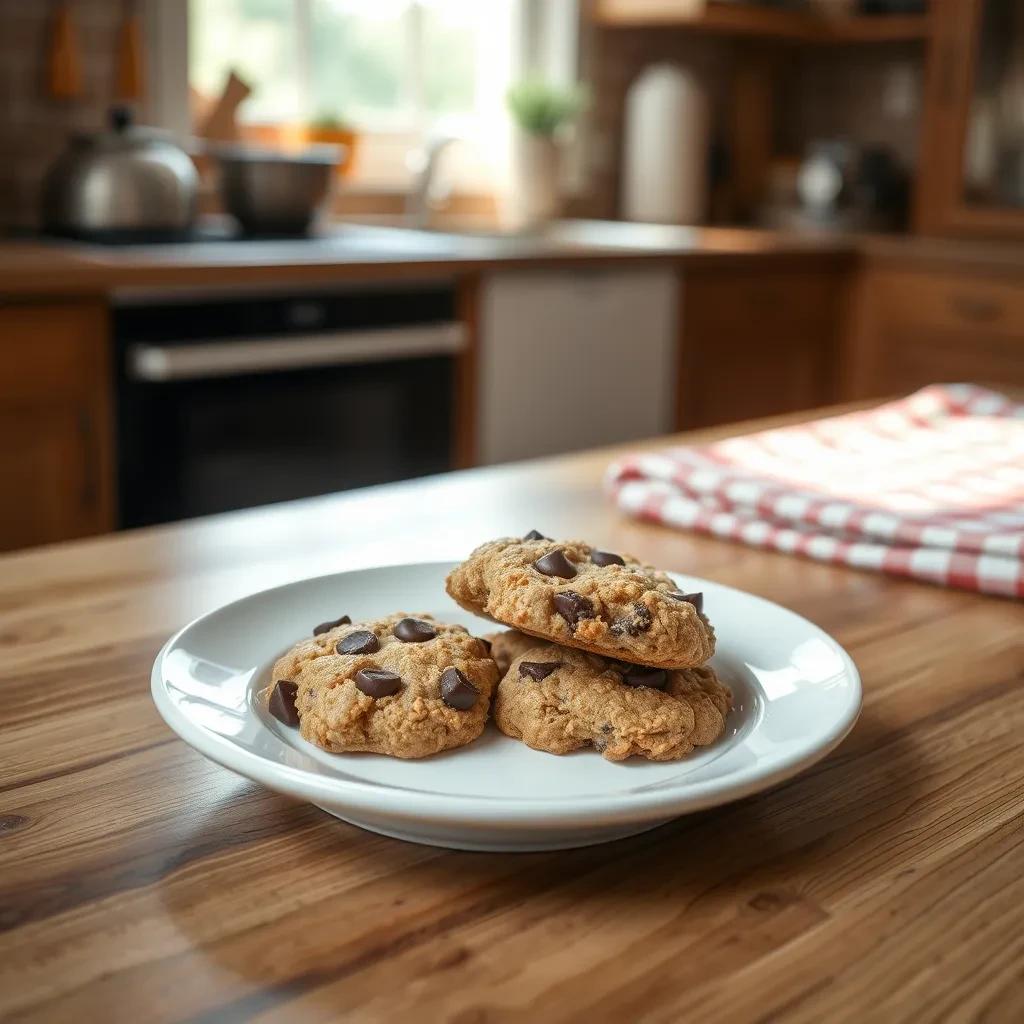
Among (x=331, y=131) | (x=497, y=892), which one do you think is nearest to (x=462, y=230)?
(x=331, y=131)

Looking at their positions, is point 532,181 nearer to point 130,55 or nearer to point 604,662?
point 130,55

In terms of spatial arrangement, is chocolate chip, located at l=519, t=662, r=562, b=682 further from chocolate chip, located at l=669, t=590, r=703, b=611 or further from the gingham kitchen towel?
the gingham kitchen towel

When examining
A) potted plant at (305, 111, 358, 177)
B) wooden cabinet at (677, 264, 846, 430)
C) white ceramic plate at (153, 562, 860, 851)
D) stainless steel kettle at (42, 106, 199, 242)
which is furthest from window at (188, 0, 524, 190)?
white ceramic plate at (153, 562, 860, 851)

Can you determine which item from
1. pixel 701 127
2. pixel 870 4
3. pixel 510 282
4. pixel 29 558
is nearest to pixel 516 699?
pixel 29 558

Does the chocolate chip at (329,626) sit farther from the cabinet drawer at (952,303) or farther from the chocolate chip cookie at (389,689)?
the cabinet drawer at (952,303)

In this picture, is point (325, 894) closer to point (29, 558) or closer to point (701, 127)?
point (29, 558)
